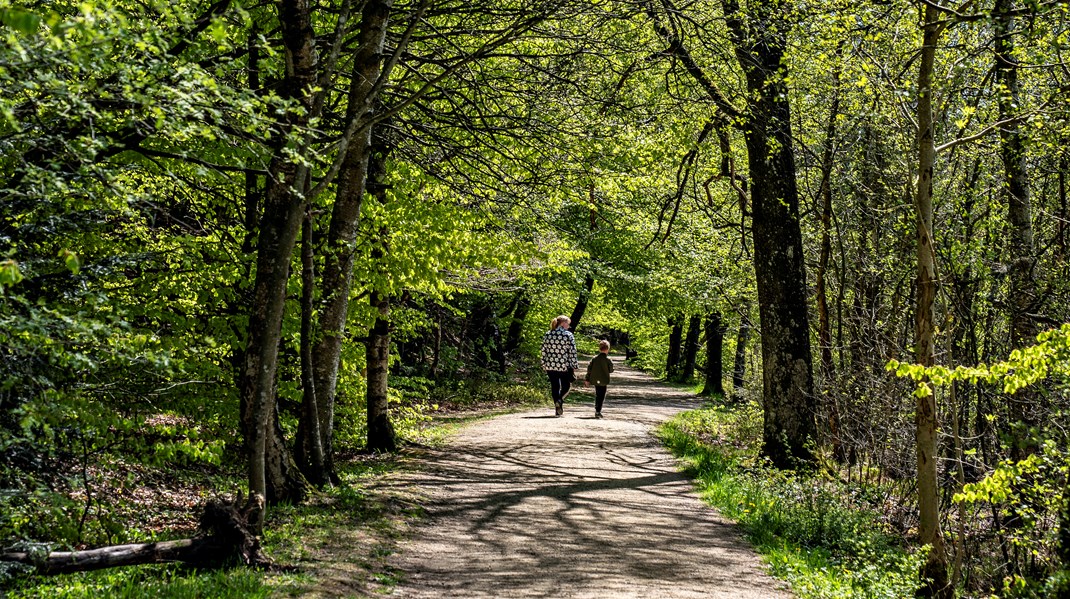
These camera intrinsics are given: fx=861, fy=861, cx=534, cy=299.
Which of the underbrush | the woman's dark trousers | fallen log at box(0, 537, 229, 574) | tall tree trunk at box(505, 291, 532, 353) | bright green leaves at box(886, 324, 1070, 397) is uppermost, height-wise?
tall tree trunk at box(505, 291, 532, 353)

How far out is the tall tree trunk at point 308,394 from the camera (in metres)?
9.21

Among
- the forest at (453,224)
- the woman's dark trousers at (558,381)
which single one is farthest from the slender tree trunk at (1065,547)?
the woman's dark trousers at (558,381)

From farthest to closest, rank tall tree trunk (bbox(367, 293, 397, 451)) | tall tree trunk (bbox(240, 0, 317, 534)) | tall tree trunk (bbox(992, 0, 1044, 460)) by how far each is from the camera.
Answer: tall tree trunk (bbox(367, 293, 397, 451)) < tall tree trunk (bbox(992, 0, 1044, 460)) < tall tree trunk (bbox(240, 0, 317, 534))

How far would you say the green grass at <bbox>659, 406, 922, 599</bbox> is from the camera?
7.61 meters

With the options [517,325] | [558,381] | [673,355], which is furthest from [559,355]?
[673,355]

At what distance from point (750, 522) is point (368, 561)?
4.55 m

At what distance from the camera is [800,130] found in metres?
14.8

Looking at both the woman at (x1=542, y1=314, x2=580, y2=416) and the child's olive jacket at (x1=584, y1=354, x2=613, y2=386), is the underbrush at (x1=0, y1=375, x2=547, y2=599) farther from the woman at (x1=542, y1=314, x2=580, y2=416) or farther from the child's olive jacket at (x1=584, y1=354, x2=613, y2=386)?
the child's olive jacket at (x1=584, y1=354, x2=613, y2=386)

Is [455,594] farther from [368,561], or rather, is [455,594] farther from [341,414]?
[341,414]

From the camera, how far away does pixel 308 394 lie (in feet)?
31.2

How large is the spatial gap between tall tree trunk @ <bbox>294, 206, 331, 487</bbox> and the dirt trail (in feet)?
4.63

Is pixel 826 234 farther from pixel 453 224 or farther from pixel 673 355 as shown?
pixel 673 355

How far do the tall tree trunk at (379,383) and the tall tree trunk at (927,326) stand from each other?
8.44m

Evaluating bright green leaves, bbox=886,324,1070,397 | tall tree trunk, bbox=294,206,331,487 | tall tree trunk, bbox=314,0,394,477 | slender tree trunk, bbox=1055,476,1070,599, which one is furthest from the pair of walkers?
slender tree trunk, bbox=1055,476,1070,599
